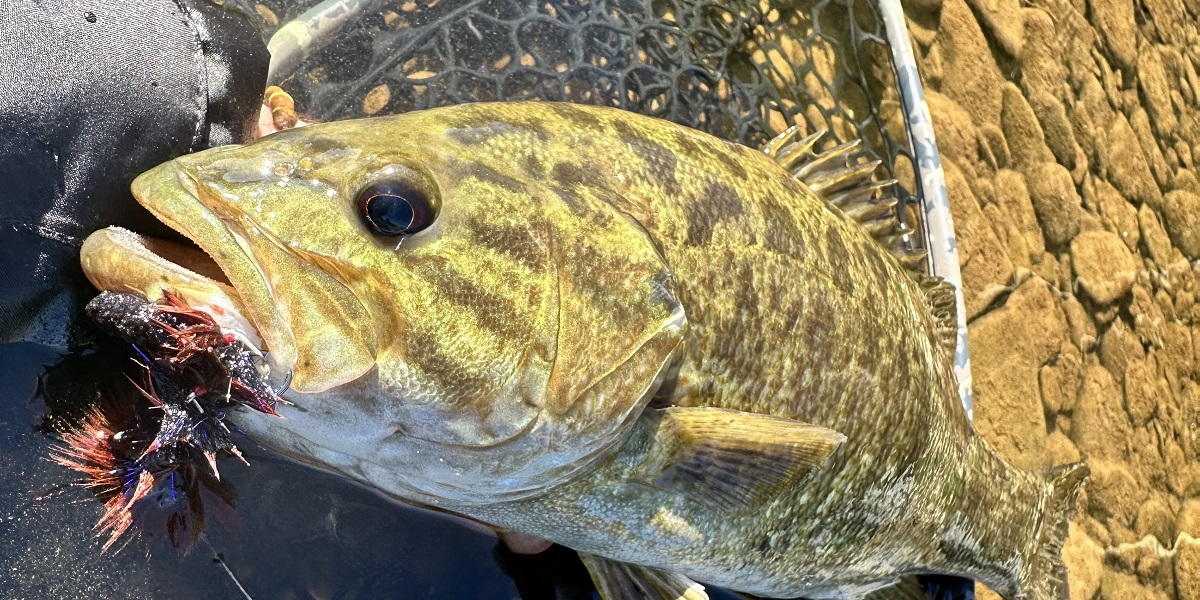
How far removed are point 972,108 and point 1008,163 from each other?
0.37 metres

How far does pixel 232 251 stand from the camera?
58.3 inches

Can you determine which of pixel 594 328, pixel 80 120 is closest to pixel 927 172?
pixel 594 328

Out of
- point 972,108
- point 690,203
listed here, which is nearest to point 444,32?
point 690,203

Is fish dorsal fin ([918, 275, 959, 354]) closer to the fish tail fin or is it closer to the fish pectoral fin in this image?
the fish tail fin

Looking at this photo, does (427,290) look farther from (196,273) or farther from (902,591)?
(902,591)

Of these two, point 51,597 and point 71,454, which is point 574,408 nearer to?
point 71,454

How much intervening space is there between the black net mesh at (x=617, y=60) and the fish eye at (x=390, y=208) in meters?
1.26

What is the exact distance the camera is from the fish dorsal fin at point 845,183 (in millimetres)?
Answer: 2584

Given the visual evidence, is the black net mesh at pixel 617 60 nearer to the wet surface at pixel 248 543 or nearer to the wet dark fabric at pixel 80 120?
the wet dark fabric at pixel 80 120

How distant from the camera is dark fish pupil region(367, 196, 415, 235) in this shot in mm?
1551

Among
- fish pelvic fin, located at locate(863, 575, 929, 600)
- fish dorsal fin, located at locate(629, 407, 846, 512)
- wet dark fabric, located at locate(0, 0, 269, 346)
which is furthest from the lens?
fish pelvic fin, located at locate(863, 575, 929, 600)

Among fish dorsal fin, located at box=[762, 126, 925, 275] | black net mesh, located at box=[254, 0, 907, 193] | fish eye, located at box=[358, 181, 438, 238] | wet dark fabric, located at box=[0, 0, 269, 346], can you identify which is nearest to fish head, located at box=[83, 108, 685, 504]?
fish eye, located at box=[358, 181, 438, 238]

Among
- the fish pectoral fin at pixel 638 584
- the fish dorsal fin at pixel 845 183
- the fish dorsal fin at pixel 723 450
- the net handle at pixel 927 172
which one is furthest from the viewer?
the net handle at pixel 927 172

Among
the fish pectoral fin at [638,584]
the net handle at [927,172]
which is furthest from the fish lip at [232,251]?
the net handle at [927,172]
